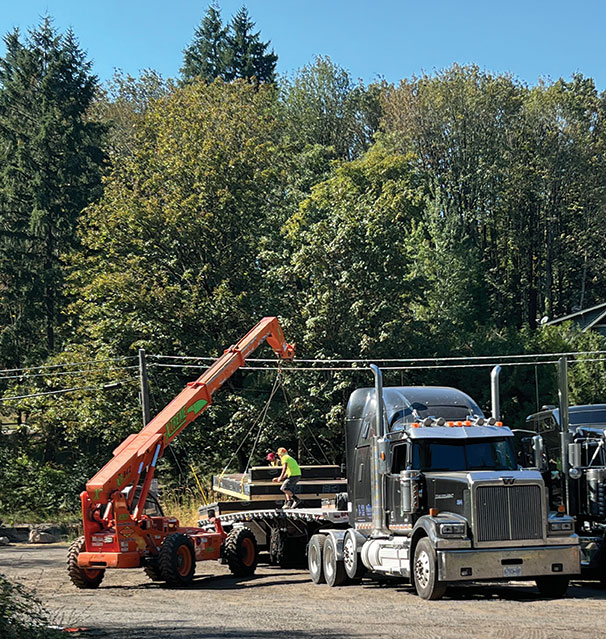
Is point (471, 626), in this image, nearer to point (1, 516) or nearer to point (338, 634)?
point (338, 634)

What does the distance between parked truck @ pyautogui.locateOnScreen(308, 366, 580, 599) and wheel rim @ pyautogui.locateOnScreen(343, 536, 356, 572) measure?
18 millimetres

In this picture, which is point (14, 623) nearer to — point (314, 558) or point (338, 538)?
point (338, 538)

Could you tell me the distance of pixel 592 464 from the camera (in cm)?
1902

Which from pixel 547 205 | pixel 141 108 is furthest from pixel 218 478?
pixel 141 108

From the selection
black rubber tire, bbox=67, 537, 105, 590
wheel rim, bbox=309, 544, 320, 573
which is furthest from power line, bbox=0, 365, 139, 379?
wheel rim, bbox=309, 544, 320, 573

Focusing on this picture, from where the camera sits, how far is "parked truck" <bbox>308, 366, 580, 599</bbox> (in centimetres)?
1561

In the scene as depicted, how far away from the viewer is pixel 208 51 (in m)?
75.2

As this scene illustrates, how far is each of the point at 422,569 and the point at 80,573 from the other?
7.27 meters

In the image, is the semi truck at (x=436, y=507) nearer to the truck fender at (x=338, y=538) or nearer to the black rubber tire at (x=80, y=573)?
the truck fender at (x=338, y=538)

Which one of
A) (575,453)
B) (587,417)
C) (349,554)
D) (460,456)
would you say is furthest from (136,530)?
(587,417)

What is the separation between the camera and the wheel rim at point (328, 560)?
19.1 metres

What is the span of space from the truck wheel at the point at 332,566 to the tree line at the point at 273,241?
16205 mm

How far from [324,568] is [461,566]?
4.77 m

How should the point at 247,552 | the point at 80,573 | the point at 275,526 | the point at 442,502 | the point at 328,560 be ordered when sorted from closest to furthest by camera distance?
the point at 442,502, the point at 328,560, the point at 80,573, the point at 247,552, the point at 275,526
